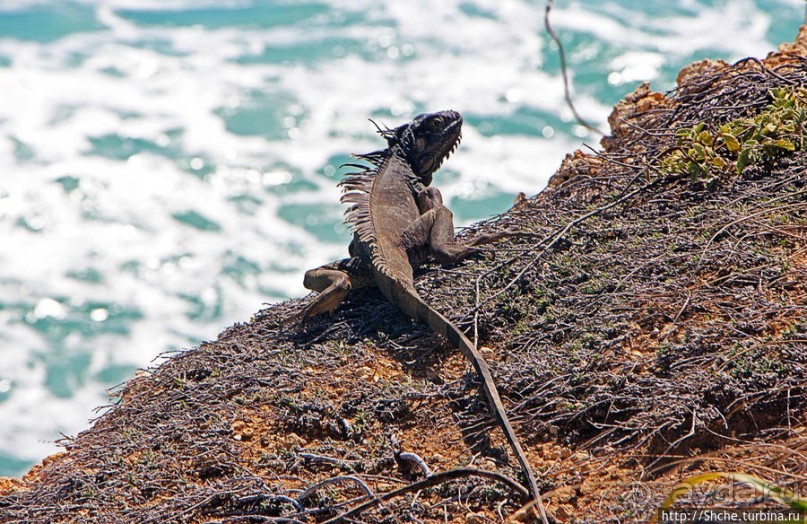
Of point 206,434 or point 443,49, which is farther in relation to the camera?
point 443,49

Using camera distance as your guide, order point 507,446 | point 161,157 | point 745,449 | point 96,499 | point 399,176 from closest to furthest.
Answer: point 745,449
point 507,446
point 96,499
point 399,176
point 161,157

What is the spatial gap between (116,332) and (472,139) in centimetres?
948

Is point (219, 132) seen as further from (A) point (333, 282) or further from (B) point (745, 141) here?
(B) point (745, 141)

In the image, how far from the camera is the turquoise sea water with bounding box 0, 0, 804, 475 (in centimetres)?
1805

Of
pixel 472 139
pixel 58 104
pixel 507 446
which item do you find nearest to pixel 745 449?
pixel 507 446

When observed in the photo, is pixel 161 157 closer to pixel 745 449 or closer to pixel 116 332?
pixel 116 332

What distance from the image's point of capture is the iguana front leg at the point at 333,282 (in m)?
5.87

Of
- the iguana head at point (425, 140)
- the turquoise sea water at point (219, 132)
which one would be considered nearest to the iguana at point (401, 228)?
the iguana head at point (425, 140)

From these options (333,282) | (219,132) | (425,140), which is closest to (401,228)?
(333,282)

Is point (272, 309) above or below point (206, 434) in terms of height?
above

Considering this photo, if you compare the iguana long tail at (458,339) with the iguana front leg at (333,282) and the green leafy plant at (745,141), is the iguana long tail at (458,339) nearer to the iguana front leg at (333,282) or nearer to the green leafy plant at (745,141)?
the iguana front leg at (333,282)

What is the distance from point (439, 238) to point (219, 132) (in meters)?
17.9

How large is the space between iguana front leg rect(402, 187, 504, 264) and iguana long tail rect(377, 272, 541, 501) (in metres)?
0.45

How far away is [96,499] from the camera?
187 inches
